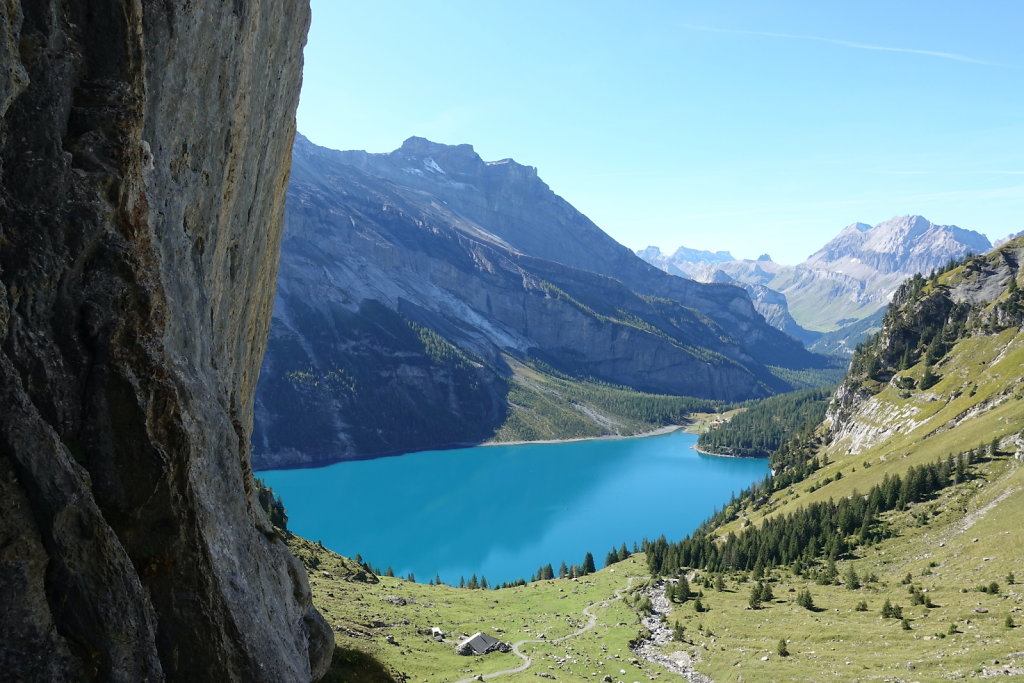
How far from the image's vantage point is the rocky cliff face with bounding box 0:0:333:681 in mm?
12109

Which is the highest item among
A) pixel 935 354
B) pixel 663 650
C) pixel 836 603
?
pixel 935 354

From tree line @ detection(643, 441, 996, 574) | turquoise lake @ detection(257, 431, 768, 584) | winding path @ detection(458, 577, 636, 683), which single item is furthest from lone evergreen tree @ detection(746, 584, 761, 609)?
turquoise lake @ detection(257, 431, 768, 584)

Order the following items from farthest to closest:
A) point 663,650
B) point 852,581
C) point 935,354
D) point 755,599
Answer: point 935,354, point 755,599, point 852,581, point 663,650

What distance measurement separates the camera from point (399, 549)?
139750mm

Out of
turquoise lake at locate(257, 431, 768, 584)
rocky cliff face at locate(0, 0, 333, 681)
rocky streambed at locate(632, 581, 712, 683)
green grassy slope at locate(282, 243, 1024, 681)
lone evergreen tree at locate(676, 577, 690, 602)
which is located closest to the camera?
rocky cliff face at locate(0, 0, 333, 681)

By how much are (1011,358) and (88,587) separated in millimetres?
136975

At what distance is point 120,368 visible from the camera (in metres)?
14.1

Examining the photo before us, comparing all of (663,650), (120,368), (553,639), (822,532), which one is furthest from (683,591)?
(120,368)

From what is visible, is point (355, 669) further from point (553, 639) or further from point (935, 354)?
point (935, 354)

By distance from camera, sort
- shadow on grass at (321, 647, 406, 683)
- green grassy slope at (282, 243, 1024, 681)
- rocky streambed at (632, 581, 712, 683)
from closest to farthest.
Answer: shadow on grass at (321, 647, 406, 683) → green grassy slope at (282, 243, 1024, 681) → rocky streambed at (632, 581, 712, 683)

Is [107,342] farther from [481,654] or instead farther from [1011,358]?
[1011,358]

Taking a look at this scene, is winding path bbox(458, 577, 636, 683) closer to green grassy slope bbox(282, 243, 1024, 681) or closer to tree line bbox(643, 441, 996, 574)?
green grassy slope bbox(282, 243, 1024, 681)

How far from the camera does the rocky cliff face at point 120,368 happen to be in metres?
12.1

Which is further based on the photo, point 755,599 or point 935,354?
point 935,354
